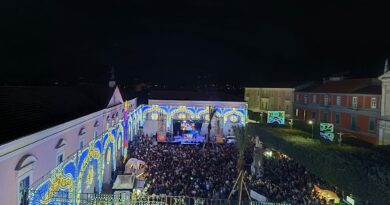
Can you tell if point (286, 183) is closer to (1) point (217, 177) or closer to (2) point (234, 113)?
(1) point (217, 177)

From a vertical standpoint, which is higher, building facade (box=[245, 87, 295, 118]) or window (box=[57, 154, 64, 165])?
building facade (box=[245, 87, 295, 118])

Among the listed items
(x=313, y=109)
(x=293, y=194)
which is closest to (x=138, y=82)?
(x=313, y=109)

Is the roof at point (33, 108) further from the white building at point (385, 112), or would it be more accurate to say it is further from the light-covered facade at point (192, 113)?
the white building at point (385, 112)

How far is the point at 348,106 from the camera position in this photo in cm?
3728

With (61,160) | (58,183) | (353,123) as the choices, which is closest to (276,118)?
(353,123)

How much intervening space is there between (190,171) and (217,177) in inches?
90.8

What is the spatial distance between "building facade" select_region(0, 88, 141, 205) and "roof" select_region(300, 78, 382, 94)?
87.4 ft

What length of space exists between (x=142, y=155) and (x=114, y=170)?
3.73 m

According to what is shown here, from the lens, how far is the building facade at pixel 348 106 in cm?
3325

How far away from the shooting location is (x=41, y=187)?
10.7 m

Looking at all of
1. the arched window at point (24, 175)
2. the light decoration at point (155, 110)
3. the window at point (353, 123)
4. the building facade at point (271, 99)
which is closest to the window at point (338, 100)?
the window at point (353, 123)

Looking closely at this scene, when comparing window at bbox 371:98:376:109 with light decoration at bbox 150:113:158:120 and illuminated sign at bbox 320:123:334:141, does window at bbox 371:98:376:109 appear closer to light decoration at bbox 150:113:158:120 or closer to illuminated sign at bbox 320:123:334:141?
illuminated sign at bbox 320:123:334:141

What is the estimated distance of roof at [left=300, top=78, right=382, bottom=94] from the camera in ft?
114

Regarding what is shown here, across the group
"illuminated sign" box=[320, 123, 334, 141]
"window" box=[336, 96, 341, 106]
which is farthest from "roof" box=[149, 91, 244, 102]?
"illuminated sign" box=[320, 123, 334, 141]
